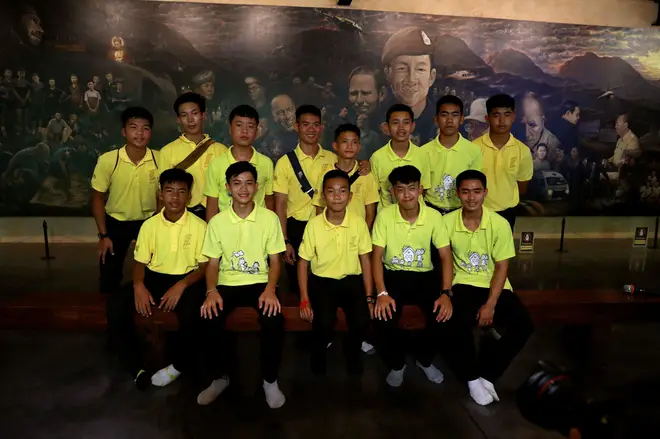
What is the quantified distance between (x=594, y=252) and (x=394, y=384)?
16.6ft

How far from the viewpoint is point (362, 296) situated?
321cm

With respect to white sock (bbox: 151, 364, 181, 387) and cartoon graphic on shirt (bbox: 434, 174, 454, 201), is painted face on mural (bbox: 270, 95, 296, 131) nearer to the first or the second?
cartoon graphic on shirt (bbox: 434, 174, 454, 201)

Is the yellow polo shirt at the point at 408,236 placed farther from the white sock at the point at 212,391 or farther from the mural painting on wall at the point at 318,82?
the mural painting on wall at the point at 318,82

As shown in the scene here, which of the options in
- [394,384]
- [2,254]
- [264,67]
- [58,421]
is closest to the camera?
[58,421]

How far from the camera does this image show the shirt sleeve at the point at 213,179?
3.65 metres

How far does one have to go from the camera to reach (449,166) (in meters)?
3.83

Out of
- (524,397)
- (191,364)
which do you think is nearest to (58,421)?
(191,364)

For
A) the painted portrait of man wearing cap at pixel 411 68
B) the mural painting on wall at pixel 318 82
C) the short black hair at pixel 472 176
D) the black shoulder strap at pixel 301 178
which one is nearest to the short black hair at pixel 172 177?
the black shoulder strap at pixel 301 178

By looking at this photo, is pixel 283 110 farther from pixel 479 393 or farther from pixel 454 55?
pixel 479 393

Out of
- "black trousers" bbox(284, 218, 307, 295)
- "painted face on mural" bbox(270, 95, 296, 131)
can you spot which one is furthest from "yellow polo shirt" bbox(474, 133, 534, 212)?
"painted face on mural" bbox(270, 95, 296, 131)

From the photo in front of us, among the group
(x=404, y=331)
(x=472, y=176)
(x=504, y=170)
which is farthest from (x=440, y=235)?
(x=504, y=170)

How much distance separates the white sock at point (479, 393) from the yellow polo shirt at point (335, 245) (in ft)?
3.37

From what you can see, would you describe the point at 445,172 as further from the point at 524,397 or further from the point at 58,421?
the point at 58,421

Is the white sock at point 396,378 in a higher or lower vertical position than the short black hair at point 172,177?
lower
